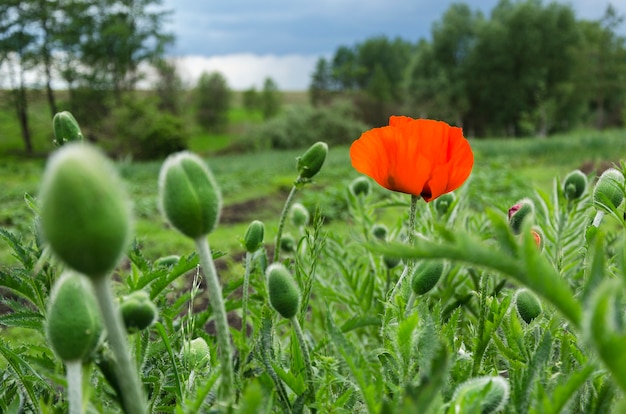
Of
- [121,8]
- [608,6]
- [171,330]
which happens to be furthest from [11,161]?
[608,6]

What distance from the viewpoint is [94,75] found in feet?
64.8

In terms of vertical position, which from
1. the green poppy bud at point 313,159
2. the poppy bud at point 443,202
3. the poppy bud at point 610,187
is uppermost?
the green poppy bud at point 313,159

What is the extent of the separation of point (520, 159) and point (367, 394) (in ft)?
31.2

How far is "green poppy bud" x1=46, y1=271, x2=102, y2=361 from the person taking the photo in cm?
34

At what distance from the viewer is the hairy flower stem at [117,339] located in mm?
263

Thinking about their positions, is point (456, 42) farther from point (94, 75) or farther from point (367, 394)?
point (367, 394)

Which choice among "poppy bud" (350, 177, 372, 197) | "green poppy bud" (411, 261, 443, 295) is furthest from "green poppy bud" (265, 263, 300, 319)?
"poppy bud" (350, 177, 372, 197)

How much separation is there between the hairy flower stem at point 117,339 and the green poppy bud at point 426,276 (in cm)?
31

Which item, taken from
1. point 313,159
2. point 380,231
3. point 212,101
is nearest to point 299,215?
point 380,231

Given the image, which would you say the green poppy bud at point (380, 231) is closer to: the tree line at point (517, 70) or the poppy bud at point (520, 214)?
the poppy bud at point (520, 214)

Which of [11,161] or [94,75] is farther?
[94,75]

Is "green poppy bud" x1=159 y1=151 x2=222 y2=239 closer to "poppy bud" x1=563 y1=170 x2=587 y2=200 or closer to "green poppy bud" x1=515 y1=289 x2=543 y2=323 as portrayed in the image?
"green poppy bud" x1=515 y1=289 x2=543 y2=323

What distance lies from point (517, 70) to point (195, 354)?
22.5 meters

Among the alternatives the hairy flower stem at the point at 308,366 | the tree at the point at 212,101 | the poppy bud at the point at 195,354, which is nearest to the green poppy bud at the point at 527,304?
the hairy flower stem at the point at 308,366
